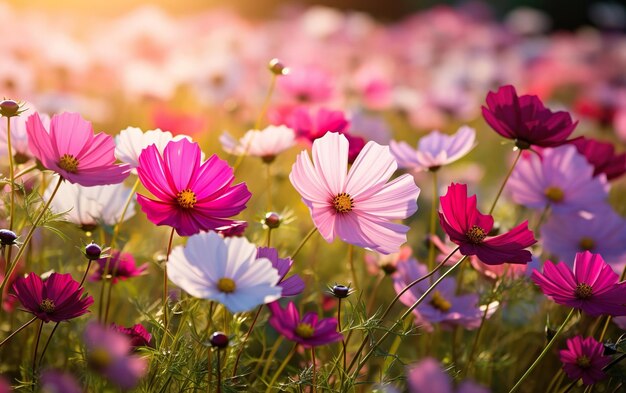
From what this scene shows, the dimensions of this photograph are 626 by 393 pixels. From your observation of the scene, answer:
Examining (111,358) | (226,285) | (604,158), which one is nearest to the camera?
(111,358)

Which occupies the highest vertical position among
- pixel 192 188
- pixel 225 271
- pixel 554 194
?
pixel 554 194

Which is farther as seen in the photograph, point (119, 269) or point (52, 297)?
point (119, 269)

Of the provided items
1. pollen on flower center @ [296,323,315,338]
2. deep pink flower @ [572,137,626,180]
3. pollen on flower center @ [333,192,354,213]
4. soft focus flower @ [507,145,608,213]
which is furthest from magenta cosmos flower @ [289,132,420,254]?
deep pink flower @ [572,137,626,180]

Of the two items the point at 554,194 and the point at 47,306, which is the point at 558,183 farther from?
the point at 47,306

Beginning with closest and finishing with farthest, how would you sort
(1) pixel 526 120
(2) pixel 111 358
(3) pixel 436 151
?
(2) pixel 111 358 → (1) pixel 526 120 → (3) pixel 436 151

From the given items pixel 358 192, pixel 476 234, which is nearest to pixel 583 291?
pixel 476 234

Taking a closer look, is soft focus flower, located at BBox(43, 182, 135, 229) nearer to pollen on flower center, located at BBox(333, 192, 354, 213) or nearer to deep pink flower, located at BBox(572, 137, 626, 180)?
pollen on flower center, located at BBox(333, 192, 354, 213)

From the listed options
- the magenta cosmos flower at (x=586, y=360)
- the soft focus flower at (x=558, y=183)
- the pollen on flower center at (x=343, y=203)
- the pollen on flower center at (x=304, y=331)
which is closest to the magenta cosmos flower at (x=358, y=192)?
the pollen on flower center at (x=343, y=203)

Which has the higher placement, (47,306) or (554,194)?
(554,194)
